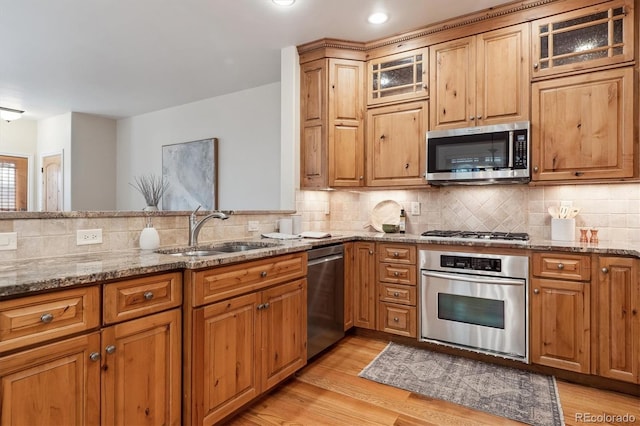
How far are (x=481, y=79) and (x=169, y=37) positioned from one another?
2815 millimetres

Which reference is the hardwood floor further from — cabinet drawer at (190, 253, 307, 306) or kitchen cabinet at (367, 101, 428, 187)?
kitchen cabinet at (367, 101, 428, 187)

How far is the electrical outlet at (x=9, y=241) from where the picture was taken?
158 centimetres

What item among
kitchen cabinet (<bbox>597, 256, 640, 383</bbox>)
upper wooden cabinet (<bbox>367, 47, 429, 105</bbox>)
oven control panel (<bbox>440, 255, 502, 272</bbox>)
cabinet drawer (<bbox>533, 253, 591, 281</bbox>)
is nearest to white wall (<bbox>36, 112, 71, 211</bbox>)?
upper wooden cabinet (<bbox>367, 47, 429, 105</bbox>)

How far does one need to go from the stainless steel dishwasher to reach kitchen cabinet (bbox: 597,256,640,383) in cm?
174

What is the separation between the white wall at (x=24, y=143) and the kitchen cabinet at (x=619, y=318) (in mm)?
8427

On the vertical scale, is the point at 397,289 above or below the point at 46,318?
below

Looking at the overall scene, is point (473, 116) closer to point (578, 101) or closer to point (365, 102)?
point (578, 101)

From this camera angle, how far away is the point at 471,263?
8.63ft

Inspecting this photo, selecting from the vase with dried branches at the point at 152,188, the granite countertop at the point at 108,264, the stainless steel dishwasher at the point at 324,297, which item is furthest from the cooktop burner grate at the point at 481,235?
the vase with dried branches at the point at 152,188

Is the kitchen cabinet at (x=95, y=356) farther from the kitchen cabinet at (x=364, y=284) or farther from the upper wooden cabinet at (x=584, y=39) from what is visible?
the upper wooden cabinet at (x=584, y=39)

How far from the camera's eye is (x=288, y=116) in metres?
3.43

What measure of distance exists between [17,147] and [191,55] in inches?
200

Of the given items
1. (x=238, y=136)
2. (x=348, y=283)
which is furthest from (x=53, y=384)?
(x=238, y=136)

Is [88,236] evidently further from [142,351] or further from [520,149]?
[520,149]
